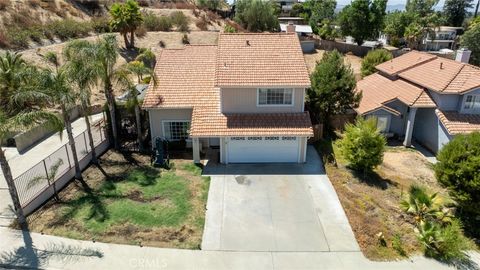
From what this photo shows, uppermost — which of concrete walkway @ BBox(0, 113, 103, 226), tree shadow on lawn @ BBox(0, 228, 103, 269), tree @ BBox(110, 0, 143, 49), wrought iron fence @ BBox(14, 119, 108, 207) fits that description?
tree @ BBox(110, 0, 143, 49)

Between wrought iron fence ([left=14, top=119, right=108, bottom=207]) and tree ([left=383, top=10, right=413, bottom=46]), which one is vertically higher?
tree ([left=383, top=10, right=413, bottom=46])

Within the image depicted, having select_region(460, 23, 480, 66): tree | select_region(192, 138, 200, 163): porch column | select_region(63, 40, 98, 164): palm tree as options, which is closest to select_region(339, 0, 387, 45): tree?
select_region(460, 23, 480, 66): tree

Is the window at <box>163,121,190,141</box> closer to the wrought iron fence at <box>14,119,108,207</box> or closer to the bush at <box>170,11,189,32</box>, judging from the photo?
the wrought iron fence at <box>14,119,108,207</box>

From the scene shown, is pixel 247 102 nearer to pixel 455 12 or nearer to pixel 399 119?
pixel 399 119

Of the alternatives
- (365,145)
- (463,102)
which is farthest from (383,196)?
(463,102)

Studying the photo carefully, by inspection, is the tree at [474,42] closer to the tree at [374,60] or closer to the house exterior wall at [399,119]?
the tree at [374,60]

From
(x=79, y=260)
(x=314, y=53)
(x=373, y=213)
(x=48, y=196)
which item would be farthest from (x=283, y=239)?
(x=314, y=53)
